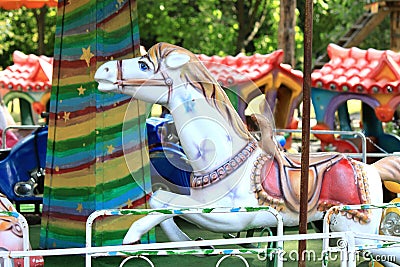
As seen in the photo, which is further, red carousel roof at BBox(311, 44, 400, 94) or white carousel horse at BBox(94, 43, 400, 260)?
red carousel roof at BBox(311, 44, 400, 94)

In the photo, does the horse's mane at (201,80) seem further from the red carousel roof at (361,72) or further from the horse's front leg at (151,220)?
the red carousel roof at (361,72)

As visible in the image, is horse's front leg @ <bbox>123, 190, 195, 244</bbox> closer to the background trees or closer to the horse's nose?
the horse's nose

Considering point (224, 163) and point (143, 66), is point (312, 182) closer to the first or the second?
point (224, 163)

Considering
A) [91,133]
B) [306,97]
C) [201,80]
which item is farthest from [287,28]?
[306,97]

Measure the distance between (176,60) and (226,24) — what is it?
17.1 meters

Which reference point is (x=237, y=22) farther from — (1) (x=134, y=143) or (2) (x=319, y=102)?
(1) (x=134, y=143)

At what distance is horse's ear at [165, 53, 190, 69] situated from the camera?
455cm

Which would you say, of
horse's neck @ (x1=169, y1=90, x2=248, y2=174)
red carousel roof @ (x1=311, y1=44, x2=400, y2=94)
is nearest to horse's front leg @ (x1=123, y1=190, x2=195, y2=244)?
horse's neck @ (x1=169, y1=90, x2=248, y2=174)

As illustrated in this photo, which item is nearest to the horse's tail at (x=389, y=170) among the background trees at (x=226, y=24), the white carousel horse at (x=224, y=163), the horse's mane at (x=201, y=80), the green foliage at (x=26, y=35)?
the white carousel horse at (x=224, y=163)

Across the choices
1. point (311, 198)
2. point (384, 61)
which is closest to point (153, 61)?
point (311, 198)

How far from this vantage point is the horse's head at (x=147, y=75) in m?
4.59

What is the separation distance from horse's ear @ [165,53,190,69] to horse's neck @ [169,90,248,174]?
217 millimetres

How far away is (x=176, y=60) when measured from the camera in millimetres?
4555

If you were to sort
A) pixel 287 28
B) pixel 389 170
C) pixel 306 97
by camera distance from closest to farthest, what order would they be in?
pixel 306 97 < pixel 389 170 < pixel 287 28
